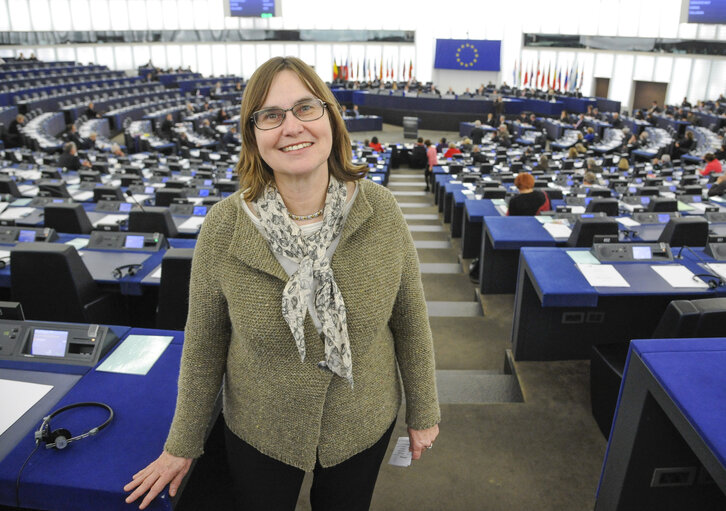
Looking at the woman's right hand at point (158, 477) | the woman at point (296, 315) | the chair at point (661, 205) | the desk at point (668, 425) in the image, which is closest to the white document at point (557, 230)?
the chair at point (661, 205)

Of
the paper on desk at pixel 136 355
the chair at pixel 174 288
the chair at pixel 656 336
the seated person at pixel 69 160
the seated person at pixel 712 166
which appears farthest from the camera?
the seated person at pixel 712 166

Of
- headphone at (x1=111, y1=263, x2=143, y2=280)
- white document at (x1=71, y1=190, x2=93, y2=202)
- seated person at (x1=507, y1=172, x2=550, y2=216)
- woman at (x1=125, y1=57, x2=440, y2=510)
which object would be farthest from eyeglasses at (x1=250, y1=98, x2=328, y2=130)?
white document at (x1=71, y1=190, x2=93, y2=202)

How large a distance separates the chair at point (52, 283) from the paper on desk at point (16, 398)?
4.22ft

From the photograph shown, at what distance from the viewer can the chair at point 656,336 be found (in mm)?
1846

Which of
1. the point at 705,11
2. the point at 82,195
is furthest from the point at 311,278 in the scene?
the point at 705,11

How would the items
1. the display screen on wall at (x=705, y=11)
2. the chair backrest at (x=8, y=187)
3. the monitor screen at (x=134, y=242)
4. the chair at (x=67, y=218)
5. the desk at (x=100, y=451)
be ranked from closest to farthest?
the desk at (x=100, y=451) < the monitor screen at (x=134, y=242) < the chair at (x=67, y=218) < the chair backrest at (x=8, y=187) < the display screen on wall at (x=705, y=11)

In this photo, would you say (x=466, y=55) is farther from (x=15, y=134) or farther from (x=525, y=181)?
(x=525, y=181)

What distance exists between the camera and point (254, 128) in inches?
46.0

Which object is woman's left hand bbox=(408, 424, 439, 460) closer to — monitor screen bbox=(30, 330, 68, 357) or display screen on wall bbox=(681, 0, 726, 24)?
monitor screen bbox=(30, 330, 68, 357)

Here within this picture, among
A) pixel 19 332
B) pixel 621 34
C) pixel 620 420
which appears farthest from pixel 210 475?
pixel 621 34

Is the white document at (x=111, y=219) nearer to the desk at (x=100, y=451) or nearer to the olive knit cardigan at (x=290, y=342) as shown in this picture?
the desk at (x=100, y=451)

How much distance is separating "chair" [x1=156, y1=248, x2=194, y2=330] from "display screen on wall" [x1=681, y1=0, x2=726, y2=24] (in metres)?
20.9

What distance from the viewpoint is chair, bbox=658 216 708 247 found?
3449 mm

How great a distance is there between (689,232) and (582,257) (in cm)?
121
